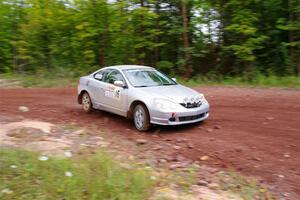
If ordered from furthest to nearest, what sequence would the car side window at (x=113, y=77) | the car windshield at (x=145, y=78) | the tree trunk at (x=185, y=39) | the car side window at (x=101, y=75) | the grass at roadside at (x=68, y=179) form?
the tree trunk at (x=185, y=39) → the car side window at (x=101, y=75) → the car side window at (x=113, y=77) → the car windshield at (x=145, y=78) → the grass at roadside at (x=68, y=179)

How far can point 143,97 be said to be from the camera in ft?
29.5

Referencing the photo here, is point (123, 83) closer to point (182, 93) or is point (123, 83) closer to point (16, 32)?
point (182, 93)

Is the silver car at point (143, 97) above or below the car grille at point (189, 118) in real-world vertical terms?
above

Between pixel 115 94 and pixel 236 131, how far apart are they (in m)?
3.10

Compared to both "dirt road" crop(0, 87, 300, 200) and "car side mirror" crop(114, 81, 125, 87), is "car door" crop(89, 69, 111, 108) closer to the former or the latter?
"dirt road" crop(0, 87, 300, 200)

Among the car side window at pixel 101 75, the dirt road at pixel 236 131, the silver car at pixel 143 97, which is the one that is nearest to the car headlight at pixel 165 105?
the silver car at pixel 143 97

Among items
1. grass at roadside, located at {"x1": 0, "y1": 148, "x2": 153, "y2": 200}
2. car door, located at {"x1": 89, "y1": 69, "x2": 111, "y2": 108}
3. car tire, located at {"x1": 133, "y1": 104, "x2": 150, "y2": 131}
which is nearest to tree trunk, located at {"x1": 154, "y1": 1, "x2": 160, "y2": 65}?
car door, located at {"x1": 89, "y1": 69, "x2": 111, "y2": 108}

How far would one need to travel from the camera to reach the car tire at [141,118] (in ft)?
29.4

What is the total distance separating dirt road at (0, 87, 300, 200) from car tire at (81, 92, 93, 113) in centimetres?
19

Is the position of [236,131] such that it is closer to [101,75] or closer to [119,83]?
[119,83]

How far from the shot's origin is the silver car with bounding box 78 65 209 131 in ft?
28.6

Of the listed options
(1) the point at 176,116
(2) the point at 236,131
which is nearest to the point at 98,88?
(1) the point at 176,116

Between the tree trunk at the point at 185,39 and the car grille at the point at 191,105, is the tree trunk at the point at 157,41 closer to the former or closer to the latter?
the tree trunk at the point at 185,39

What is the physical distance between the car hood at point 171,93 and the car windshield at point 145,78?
35 centimetres
